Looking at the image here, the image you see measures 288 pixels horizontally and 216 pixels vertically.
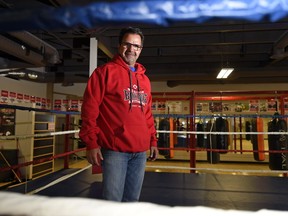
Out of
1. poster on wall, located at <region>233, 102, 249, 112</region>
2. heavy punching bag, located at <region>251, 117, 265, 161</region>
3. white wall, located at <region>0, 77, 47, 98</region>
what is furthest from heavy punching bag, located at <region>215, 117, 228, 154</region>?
white wall, located at <region>0, 77, 47, 98</region>

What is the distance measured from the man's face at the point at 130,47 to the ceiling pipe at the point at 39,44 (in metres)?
2.43

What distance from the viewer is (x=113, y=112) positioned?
3.77 ft

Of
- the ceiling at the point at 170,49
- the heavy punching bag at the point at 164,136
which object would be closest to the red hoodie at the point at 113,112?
the ceiling at the point at 170,49

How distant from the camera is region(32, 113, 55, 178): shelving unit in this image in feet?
14.2

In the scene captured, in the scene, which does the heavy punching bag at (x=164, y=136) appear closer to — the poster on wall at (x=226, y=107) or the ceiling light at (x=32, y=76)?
the poster on wall at (x=226, y=107)

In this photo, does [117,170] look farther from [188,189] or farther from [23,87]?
[23,87]

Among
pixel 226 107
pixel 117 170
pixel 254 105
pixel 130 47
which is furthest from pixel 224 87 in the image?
pixel 117 170

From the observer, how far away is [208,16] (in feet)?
1.55

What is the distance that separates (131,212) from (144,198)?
207 centimetres

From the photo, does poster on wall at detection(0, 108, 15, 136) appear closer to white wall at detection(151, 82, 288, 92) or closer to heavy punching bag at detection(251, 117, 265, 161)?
white wall at detection(151, 82, 288, 92)

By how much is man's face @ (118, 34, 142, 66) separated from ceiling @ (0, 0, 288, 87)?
1.60 metres

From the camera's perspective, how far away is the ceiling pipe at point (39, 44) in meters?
3.13

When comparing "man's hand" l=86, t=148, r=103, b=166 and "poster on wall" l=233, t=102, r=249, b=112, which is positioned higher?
"poster on wall" l=233, t=102, r=249, b=112

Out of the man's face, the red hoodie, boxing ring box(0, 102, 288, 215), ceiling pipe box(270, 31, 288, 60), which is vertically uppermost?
ceiling pipe box(270, 31, 288, 60)
